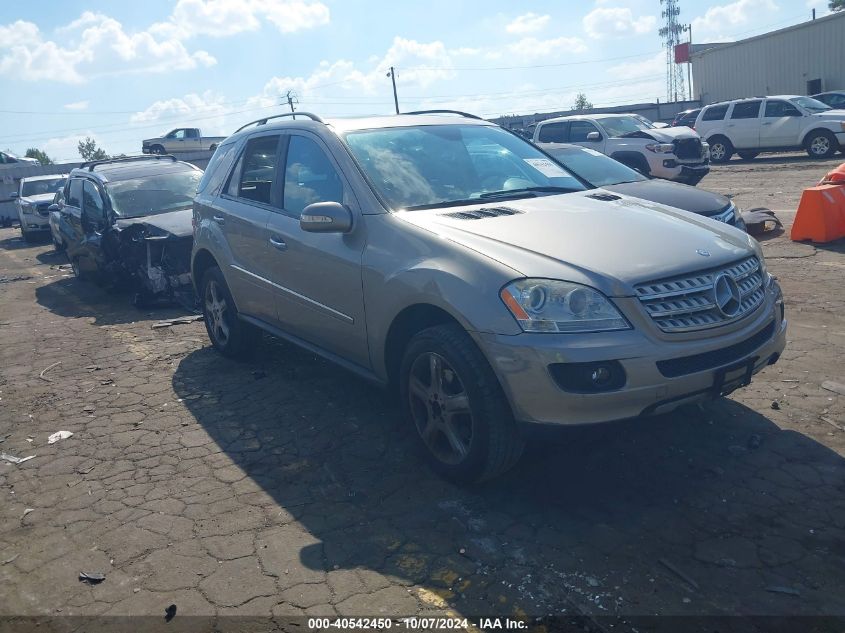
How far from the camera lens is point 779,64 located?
35406 mm

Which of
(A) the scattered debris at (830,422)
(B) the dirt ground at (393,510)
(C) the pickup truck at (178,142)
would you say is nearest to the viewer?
(B) the dirt ground at (393,510)

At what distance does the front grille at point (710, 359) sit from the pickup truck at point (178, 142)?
127 ft

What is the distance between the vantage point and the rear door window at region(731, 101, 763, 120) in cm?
2234

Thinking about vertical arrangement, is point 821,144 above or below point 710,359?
above

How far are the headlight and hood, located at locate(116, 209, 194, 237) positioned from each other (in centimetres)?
616

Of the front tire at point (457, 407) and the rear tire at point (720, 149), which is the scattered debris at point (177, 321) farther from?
the rear tire at point (720, 149)

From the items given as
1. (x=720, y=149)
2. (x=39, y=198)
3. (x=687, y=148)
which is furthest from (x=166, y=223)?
(x=720, y=149)

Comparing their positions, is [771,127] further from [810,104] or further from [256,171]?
[256,171]

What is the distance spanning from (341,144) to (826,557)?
3.34 metres

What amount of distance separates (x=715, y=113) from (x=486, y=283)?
2267cm

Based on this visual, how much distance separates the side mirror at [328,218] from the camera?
4.17m

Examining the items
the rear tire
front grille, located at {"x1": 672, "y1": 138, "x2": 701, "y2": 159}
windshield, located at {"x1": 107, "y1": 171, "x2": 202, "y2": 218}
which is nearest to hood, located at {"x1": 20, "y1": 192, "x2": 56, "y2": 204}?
windshield, located at {"x1": 107, "y1": 171, "x2": 202, "y2": 218}

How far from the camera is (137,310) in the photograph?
935cm

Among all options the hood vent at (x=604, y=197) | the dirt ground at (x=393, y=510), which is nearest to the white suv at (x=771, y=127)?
the dirt ground at (x=393, y=510)
